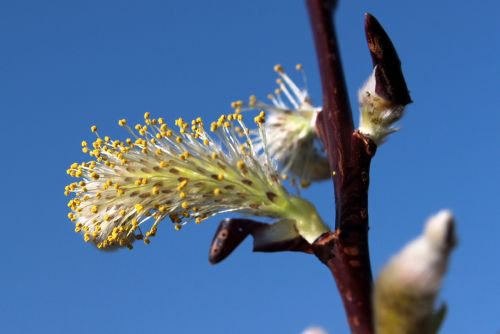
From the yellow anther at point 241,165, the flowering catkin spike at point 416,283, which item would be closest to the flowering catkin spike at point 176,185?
the yellow anther at point 241,165

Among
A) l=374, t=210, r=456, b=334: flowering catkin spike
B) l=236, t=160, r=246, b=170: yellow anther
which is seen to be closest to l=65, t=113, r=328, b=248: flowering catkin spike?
l=236, t=160, r=246, b=170: yellow anther

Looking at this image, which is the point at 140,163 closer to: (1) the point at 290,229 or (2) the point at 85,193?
(2) the point at 85,193

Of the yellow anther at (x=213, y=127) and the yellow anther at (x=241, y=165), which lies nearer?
the yellow anther at (x=241, y=165)

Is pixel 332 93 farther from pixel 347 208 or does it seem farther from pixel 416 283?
pixel 416 283

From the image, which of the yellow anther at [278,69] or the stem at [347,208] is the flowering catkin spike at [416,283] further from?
the yellow anther at [278,69]

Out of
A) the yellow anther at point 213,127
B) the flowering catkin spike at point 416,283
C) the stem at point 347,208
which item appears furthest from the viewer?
the yellow anther at point 213,127

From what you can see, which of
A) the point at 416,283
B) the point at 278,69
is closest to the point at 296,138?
the point at 278,69

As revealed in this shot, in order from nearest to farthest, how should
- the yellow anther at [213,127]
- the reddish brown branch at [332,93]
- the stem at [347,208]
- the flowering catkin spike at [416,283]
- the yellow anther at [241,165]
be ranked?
the flowering catkin spike at [416,283] → the reddish brown branch at [332,93] → the stem at [347,208] → the yellow anther at [241,165] → the yellow anther at [213,127]
